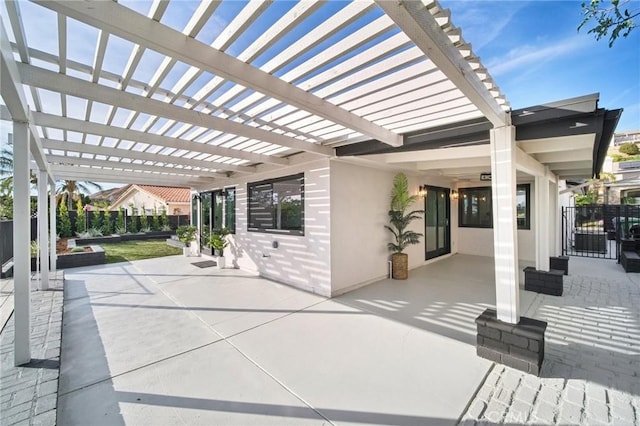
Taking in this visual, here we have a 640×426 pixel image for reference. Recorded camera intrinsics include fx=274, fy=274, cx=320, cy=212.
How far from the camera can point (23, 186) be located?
2.79 m

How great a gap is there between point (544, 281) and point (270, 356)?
5.40m

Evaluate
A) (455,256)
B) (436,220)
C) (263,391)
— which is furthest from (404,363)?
(455,256)

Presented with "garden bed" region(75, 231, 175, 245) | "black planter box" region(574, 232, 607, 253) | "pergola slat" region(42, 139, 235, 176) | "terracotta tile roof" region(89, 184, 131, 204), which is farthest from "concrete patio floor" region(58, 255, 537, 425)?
"terracotta tile roof" region(89, 184, 131, 204)

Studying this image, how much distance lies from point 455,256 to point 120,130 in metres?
9.84

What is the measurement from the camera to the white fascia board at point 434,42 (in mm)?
1454

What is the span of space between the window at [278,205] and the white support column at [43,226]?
4068 mm

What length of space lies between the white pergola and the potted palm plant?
8.52 feet

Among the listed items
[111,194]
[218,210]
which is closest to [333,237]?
[218,210]

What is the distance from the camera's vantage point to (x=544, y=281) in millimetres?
5344

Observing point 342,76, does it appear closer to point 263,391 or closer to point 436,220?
point 263,391

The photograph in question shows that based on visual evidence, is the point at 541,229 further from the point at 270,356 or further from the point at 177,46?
the point at 177,46

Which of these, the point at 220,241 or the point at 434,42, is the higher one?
the point at 434,42

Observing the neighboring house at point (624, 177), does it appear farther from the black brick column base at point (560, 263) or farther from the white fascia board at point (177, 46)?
the white fascia board at point (177, 46)

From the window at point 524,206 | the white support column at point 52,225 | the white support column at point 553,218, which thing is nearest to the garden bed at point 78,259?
the white support column at point 52,225
